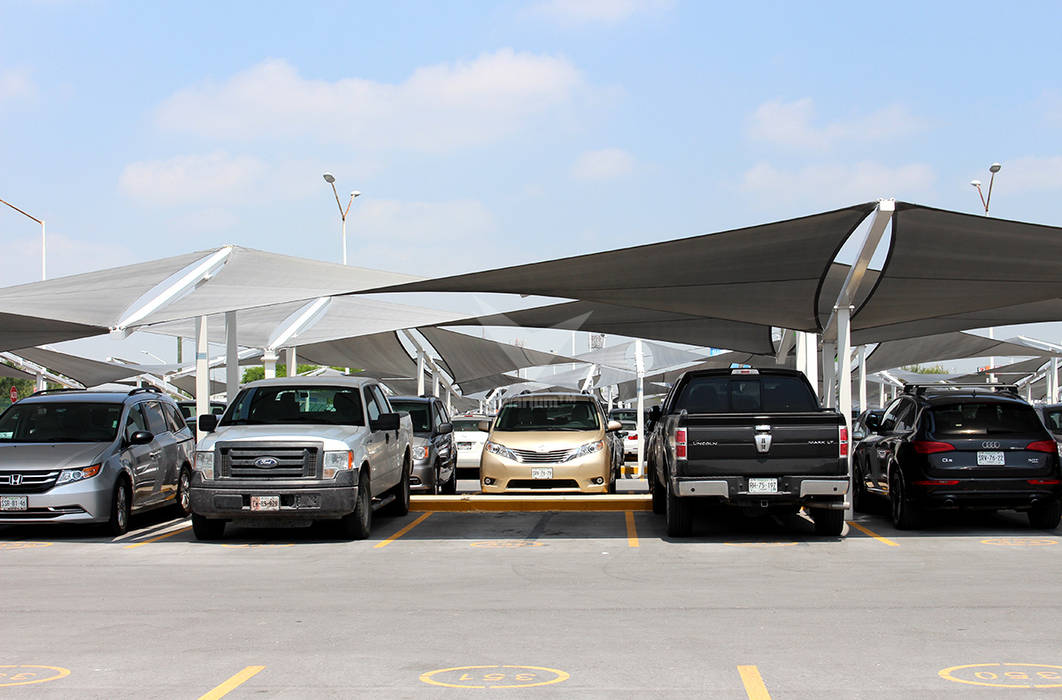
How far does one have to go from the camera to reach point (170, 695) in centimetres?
591

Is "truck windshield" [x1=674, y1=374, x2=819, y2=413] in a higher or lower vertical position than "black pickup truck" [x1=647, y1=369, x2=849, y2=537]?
higher

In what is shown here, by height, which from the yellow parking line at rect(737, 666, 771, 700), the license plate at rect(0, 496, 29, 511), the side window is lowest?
the yellow parking line at rect(737, 666, 771, 700)

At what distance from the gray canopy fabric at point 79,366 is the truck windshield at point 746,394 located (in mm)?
31120

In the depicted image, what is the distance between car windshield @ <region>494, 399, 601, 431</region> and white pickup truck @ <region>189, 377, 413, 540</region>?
4.04 meters

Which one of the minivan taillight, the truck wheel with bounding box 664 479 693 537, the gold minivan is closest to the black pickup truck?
the truck wheel with bounding box 664 479 693 537

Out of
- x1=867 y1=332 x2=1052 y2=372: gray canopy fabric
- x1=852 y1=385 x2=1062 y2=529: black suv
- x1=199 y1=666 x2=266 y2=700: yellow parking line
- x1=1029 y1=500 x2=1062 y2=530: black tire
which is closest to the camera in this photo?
x1=199 y1=666 x2=266 y2=700: yellow parking line

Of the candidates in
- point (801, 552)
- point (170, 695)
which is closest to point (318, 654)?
point (170, 695)

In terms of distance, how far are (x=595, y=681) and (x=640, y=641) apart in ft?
3.77

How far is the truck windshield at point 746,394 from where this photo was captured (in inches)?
531

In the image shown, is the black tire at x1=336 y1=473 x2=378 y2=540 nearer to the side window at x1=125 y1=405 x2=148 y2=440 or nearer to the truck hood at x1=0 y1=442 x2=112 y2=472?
the truck hood at x1=0 y1=442 x2=112 y2=472

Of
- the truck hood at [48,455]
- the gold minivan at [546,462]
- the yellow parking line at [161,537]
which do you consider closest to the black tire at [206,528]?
the yellow parking line at [161,537]

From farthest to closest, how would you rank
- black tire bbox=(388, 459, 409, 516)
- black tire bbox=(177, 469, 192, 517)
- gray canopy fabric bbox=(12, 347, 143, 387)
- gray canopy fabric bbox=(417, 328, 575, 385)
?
gray canopy fabric bbox=(12, 347, 143, 387) → gray canopy fabric bbox=(417, 328, 575, 385) → black tire bbox=(177, 469, 192, 517) → black tire bbox=(388, 459, 409, 516)

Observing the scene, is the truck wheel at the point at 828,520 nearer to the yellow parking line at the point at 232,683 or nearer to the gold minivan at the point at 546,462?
A: the gold minivan at the point at 546,462

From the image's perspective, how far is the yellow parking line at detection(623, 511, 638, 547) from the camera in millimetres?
12648
